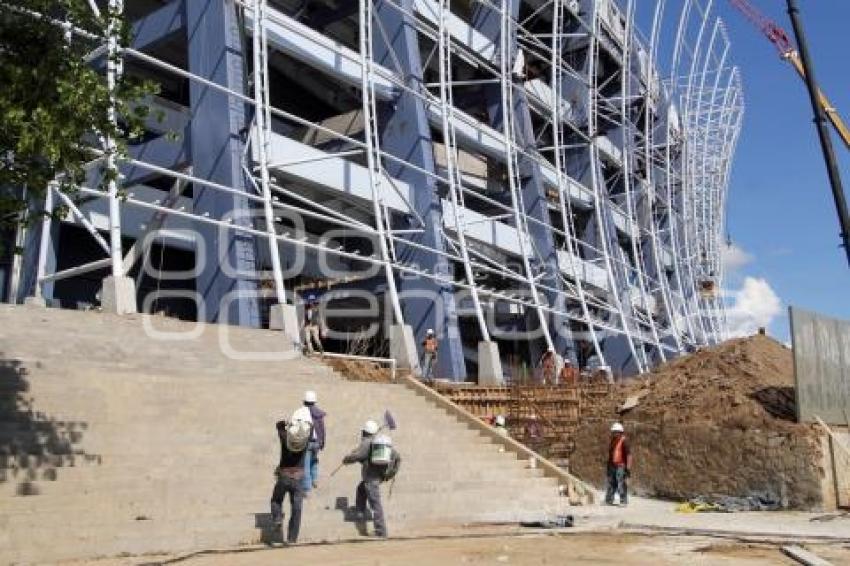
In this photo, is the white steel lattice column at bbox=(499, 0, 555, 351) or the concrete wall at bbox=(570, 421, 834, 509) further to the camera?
the white steel lattice column at bbox=(499, 0, 555, 351)

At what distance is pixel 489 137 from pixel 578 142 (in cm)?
995

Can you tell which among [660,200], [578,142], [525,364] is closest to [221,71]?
[525,364]

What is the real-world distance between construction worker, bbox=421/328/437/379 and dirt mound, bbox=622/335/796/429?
5919mm

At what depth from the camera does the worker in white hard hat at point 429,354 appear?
72.4 feet

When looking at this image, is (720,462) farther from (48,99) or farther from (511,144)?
(511,144)

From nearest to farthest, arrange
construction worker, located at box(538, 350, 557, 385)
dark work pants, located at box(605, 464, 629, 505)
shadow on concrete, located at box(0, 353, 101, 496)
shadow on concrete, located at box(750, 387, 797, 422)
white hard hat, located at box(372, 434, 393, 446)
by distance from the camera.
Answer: shadow on concrete, located at box(0, 353, 101, 496) < white hard hat, located at box(372, 434, 393, 446) < dark work pants, located at box(605, 464, 629, 505) < shadow on concrete, located at box(750, 387, 797, 422) < construction worker, located at box(538, 350, 557, 385)

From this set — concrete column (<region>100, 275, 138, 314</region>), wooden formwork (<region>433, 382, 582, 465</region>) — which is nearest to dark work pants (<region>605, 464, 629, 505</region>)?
wooden formwork (<region>433, 382, 582, 465</region>)

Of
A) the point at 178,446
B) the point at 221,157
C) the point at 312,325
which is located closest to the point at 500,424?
the point at 312,325

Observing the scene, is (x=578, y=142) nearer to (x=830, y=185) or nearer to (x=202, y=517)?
(x=830, y=185)

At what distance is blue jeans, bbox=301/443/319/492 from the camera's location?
10.2 meters

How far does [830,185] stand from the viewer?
548 inches

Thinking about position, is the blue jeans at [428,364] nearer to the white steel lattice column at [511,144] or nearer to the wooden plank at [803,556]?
the white steel lattice column at [511,144]

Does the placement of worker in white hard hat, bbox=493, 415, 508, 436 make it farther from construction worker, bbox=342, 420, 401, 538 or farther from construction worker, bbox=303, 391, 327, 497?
construction worker, bbox=342, 420, 401, 538

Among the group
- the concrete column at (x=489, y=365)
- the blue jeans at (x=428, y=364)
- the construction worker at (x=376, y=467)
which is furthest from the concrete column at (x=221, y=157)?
the construction worker at (x=376, y=467)
